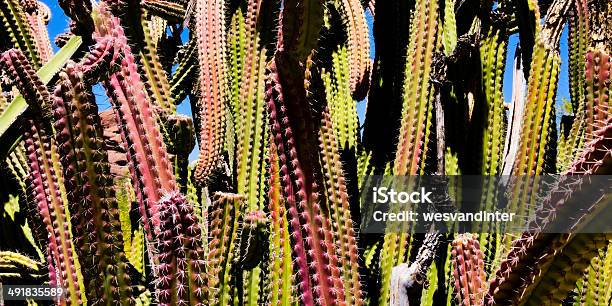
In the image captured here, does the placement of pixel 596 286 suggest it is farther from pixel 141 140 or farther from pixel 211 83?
pixel 141 140

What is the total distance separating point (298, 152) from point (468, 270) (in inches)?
28.6

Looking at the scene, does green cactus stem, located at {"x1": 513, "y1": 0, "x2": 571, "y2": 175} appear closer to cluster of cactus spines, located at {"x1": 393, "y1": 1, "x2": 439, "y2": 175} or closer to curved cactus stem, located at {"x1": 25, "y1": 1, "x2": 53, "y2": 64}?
cluster of cactus spines, located at {"x1": 393, "y1": 1, "x2": 439, "y2": 175}

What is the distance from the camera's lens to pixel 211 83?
2.55m

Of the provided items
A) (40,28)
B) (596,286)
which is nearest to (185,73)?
(40,28)

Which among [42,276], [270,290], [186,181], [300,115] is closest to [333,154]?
[300,115]

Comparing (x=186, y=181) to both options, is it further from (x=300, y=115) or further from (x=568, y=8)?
(x=568, y=8)

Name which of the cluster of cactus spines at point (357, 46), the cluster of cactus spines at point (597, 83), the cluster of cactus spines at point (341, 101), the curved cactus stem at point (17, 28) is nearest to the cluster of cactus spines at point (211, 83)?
the cluster of cactus spines at point (341, 101)

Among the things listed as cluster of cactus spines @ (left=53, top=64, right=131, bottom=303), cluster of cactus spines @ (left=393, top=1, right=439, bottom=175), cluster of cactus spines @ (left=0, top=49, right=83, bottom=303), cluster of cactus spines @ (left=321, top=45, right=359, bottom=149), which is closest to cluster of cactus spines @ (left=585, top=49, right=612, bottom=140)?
cluster of cactus spines @ (left=393, top=1, right=439, bottom=175)

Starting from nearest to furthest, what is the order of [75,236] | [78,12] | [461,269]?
[75,236] → [461,269] → [78,12]

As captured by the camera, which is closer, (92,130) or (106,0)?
(92,130)

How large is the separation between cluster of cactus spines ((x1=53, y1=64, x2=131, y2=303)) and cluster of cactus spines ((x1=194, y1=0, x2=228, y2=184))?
88cm

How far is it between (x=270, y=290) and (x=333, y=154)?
564 millimetres

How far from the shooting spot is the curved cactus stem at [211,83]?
2418 mm

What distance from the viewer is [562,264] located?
1.25 metres
